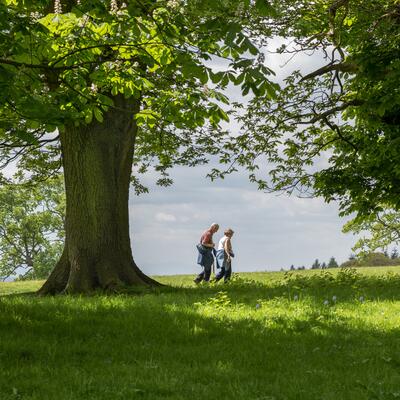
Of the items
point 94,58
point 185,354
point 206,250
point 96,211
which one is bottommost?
point 185,354

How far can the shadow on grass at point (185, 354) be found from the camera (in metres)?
5.96

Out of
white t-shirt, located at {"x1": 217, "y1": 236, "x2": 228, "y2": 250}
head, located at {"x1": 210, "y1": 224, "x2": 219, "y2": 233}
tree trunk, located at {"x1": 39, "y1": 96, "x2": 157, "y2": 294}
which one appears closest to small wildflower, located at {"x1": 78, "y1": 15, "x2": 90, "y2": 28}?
tree trunk, located at {"x1": 39, "y1": 96, "x2": 157, "y2": 294}

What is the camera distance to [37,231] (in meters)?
47.8

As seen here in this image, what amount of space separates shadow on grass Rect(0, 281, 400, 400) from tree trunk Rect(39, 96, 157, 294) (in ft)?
12.4

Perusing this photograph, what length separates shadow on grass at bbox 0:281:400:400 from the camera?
5.96 metres

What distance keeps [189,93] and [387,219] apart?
1151 inches

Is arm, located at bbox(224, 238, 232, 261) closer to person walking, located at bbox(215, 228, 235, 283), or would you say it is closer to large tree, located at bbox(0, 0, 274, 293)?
person walking, located at bbox(215, 228, 235, 283)

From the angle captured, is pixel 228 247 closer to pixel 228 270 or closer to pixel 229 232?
pixel 229 232

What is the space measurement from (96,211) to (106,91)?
4.40 m

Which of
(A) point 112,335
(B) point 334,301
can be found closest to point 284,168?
(B) point 334,301

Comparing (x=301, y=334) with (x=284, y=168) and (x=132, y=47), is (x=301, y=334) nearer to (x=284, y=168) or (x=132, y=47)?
(x=132, y=47)

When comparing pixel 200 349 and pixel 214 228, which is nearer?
pixel 200 349

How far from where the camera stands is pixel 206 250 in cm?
1916

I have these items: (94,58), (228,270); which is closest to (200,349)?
(94,58)
